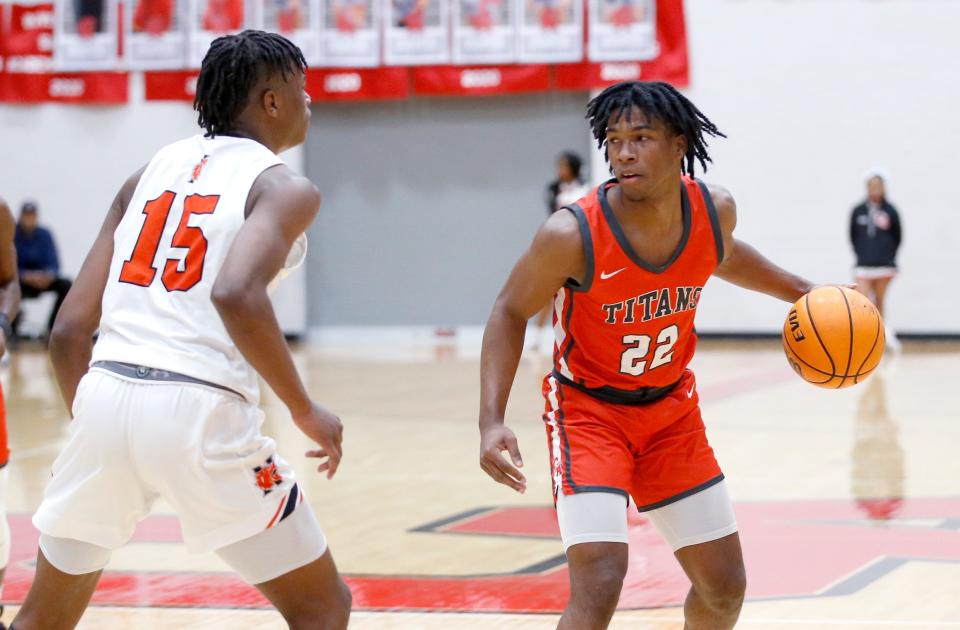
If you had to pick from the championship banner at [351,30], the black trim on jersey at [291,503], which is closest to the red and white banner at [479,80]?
the championship banner at [351,30]

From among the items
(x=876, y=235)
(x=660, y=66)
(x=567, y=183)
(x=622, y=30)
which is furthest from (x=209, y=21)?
(x=876, y=235)

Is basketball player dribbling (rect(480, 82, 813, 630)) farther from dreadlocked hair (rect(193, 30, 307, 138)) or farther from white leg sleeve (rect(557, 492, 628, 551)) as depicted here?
dreadlocked hair (rect(193, 30, 307, 138))

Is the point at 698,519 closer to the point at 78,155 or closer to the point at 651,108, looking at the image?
the point at 651,108

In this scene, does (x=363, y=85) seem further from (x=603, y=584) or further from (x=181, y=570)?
(x=603, y=584)

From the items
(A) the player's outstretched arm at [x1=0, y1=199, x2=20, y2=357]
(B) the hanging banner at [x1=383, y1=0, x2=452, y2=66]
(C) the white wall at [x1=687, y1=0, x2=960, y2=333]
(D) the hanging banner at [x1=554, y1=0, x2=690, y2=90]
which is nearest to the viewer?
(A) the player's outstretched arm at [x1=0, y1=199, x2=20, y2=357]

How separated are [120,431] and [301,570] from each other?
49 centimetres

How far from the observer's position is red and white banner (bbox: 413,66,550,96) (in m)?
16.1

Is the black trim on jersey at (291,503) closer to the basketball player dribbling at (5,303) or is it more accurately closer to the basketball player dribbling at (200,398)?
the basketball player dribbling at (200,398)

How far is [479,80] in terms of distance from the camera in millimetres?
16281

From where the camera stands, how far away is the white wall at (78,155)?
669 inches

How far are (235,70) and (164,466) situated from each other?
909 mm

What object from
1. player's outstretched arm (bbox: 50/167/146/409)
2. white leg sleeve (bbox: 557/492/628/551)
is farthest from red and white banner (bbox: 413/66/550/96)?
player's outstretched arm (bbox: 50/167/146/409)

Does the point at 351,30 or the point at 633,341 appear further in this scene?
the point at 351,30

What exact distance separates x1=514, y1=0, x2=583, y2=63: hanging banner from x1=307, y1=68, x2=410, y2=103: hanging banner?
1.53m
